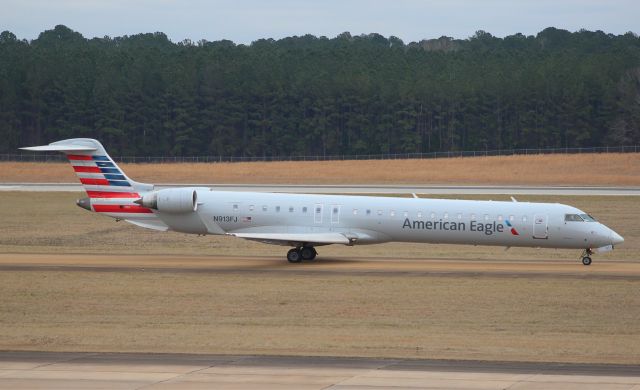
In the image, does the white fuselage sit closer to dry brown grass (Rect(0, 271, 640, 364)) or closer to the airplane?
the airplane

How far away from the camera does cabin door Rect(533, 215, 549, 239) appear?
3622 centimetres

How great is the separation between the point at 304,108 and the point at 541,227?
3187 inches

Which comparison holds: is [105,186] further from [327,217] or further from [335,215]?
[335,215]

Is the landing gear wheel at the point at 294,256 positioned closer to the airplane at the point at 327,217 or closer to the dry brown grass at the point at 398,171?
the airplane at the point at 327,217

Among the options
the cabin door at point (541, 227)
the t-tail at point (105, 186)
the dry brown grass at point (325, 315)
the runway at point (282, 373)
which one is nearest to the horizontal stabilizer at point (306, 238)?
the dry brown grass at point (325, 315)

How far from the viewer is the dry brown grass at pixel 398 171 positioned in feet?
268

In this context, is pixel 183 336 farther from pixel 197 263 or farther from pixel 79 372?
pixel 197 263

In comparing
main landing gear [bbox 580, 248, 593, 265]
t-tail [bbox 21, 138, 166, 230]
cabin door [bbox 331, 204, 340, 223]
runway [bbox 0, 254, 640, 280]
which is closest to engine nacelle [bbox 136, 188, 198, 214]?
t-tail [bbox 21, 138, 166, 230]

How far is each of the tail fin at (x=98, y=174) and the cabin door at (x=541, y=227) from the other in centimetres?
1377

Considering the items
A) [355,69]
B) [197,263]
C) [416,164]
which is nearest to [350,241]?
[197,263]

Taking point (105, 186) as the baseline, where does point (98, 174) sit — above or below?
above

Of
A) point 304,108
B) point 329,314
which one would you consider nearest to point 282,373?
point 329,314

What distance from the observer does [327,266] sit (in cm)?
3666

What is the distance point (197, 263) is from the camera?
37.6 m
